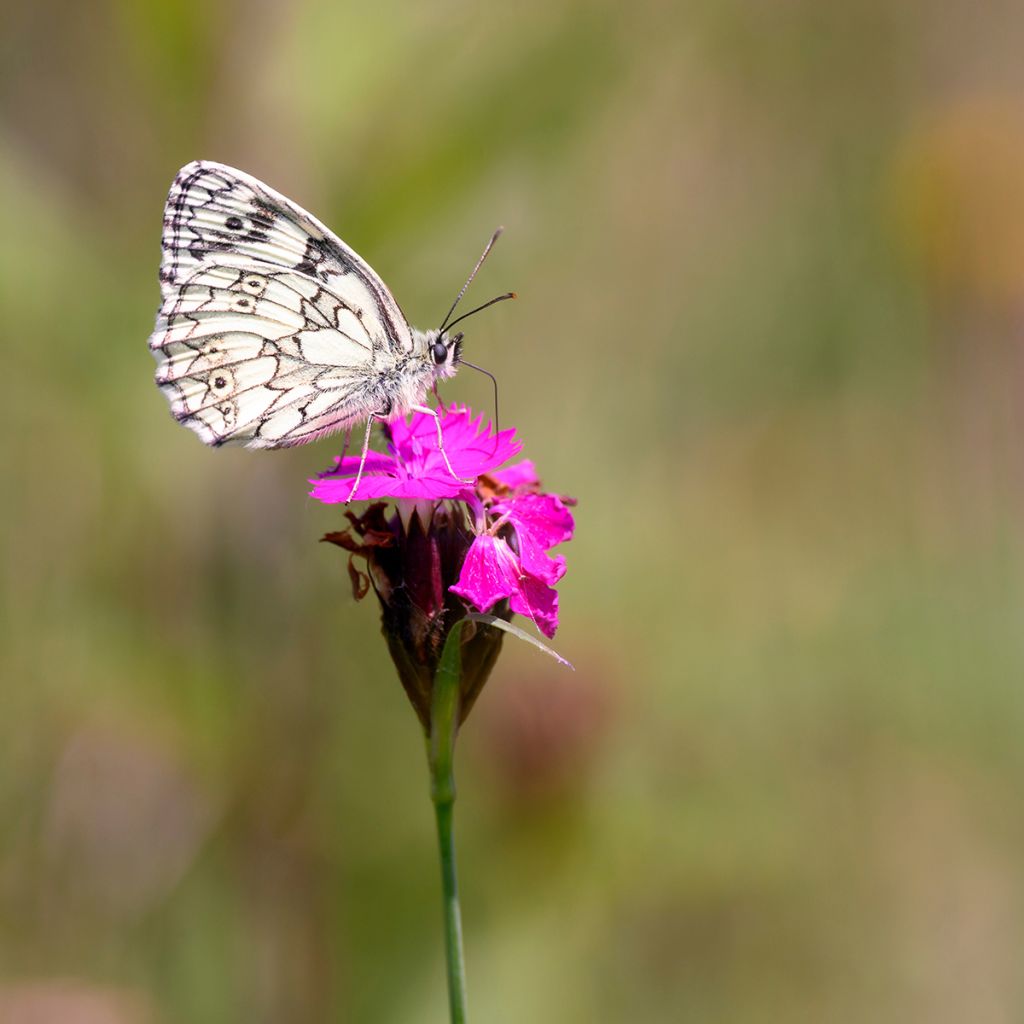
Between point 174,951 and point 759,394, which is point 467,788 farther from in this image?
point 759,394

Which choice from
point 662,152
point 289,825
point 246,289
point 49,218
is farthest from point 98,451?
point 662,152

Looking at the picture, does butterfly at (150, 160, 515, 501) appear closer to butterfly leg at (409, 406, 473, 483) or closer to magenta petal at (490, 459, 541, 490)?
butterfly leg at (409, 406, 473, 483)

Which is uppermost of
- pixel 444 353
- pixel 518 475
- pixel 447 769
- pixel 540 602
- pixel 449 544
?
pixel 444 353

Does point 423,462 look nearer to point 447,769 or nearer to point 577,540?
point 447,769

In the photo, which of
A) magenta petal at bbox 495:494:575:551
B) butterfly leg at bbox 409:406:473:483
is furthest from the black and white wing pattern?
magenta petal at bbox 495:494:575:551

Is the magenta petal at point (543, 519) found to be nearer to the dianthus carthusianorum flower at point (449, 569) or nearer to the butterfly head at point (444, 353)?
A: the dianthus carthusianorum flower at point (449, 569)

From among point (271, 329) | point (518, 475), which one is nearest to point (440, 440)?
point (518, 475)

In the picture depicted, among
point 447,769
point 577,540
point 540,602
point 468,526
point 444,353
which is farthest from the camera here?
point 577,540
